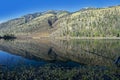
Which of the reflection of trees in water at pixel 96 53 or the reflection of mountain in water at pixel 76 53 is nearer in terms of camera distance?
the reflection of mountain in water at pixel 76 53

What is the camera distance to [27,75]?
40.2 m

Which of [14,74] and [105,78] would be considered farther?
[14,74]

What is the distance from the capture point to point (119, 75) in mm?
40281

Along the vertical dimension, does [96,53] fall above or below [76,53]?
above

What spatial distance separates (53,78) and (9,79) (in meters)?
6.20

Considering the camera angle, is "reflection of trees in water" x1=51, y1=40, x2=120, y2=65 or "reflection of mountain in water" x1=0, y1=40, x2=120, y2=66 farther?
"reflection of trees in water" x1=51, y1=40, x2=120, y2=65

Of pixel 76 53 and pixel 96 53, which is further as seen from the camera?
pixel 76 53

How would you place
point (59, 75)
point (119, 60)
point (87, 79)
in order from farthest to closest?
point (119, 60) < point (59, 75) < point (87, 79)

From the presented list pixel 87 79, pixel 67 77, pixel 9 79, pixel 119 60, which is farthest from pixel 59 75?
pixel 119 60

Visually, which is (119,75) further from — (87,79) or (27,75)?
(27,75)

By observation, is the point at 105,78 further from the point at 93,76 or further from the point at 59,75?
the point at 59,75

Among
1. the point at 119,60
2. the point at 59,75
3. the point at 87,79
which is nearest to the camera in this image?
the point at 87,79

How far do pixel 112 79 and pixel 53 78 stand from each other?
8.24m

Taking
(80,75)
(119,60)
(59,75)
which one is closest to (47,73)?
(59,75)
